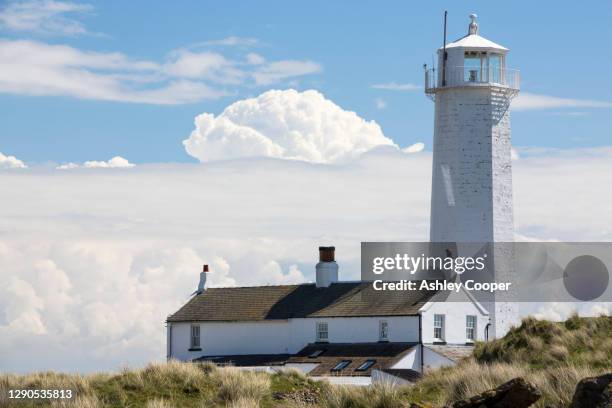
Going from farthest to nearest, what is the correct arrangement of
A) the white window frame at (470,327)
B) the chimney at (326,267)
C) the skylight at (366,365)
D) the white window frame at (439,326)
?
1. the chimney at (326,267)
2. the white window frame at (470,327)
3. the white window frame at (439,326)
4. the skylight at (366,365)

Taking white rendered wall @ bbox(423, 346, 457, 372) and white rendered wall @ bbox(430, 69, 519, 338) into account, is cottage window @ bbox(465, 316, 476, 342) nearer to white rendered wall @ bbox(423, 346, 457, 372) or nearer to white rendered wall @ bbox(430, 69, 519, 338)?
white rendered wall @ bbox(430, 69, 519, 338)

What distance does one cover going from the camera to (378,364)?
43875 mm

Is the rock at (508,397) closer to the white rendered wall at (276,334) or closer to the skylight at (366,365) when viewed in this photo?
the skylight at (366,365)

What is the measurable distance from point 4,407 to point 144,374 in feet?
13.5

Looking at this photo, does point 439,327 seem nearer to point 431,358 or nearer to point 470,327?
point 470,327

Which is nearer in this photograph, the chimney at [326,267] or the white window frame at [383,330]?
the white window frame at [383,330]

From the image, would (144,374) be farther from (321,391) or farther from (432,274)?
(432,274)

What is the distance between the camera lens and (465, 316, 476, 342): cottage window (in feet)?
157

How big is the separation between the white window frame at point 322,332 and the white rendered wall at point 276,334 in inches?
4.8

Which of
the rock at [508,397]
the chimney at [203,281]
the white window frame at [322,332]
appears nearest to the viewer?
the rock at [508,397]

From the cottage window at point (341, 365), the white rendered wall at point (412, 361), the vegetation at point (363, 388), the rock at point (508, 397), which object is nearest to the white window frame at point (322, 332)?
the cottage window at point (341, 365)

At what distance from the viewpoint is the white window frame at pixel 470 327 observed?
47.9 m

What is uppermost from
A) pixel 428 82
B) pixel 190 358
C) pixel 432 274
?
pixel 428 82

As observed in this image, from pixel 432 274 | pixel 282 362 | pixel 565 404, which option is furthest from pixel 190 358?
pixel 565 404
